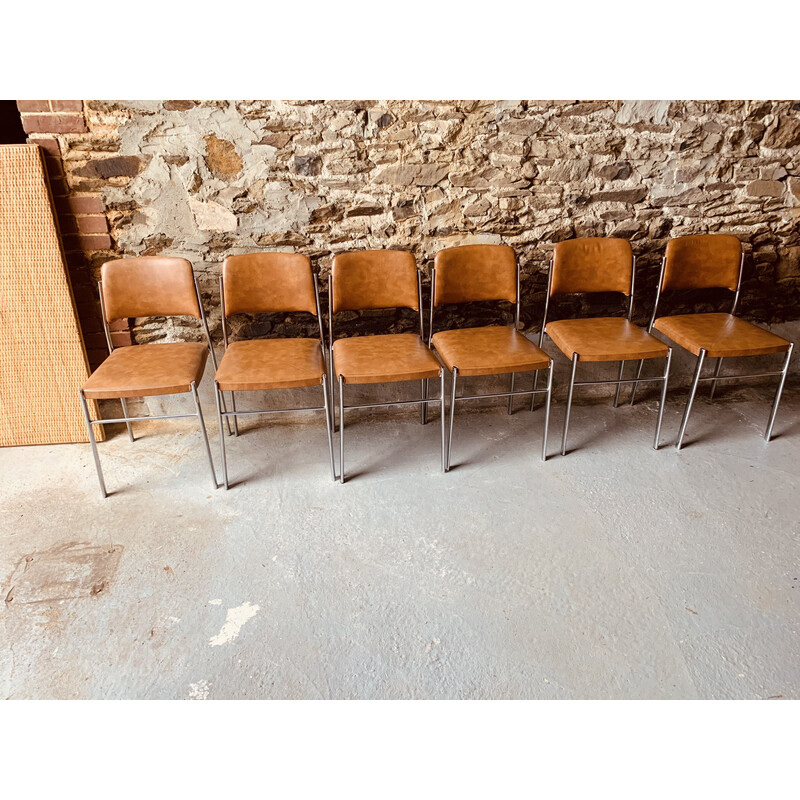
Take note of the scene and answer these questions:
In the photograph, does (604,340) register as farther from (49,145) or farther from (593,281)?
(49,145)

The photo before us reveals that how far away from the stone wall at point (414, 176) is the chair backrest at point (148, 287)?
205mm

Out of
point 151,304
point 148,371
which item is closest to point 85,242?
point 151,304

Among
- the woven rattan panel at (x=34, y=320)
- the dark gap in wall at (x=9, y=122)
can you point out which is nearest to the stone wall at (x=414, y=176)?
the woven rattan panel at (x=34, y=320)

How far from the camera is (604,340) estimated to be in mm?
2734

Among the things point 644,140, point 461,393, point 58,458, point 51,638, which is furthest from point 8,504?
point 644,140

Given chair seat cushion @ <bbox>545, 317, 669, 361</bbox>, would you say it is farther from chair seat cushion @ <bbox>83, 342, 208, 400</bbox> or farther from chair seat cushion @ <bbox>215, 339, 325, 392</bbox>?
chair seat cushion @ <bbox>83, 342, 208, 400</bbox>

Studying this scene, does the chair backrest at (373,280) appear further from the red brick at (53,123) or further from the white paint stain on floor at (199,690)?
the white paint stain on floor at (199,690)

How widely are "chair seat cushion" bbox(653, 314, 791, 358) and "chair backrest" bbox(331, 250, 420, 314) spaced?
4.14ft

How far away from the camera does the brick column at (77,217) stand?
2.54 metres

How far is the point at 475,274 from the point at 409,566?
4.74 ft

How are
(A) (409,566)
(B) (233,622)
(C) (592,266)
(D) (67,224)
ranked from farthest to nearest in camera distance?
(C) (592,266), (D) (67,224), (A) (409,566), (B) (233,622)

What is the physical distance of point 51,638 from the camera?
1.85m

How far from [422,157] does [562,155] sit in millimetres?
682

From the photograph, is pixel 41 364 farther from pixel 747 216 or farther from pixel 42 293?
pixel 747 216
